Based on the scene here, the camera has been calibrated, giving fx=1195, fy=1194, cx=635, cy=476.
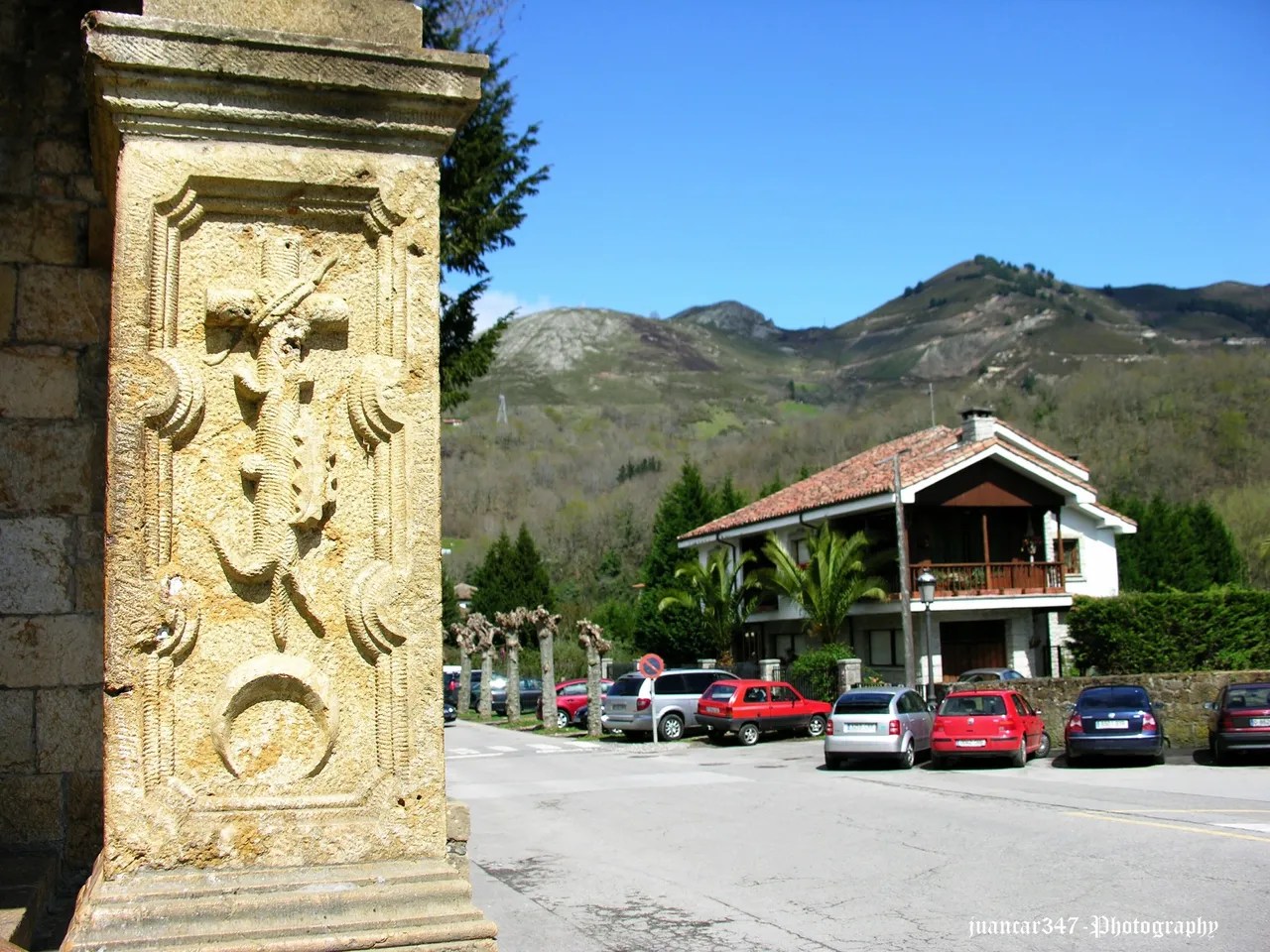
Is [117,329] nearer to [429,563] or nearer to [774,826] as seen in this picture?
[429,563]

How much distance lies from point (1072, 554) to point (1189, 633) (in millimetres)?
11184

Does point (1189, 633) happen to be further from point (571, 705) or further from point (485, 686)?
point (485, 686)

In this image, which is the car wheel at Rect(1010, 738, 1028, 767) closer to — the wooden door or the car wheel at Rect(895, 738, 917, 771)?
the car wheel at Rect(895, 738, 917, 771)

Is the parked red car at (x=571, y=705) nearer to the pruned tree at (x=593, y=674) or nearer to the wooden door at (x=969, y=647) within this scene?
the pruned tree at (x=593, y=674)

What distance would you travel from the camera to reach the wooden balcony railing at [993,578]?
1393 inches

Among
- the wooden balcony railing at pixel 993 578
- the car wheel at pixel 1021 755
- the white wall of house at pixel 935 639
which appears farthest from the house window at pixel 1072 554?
the car wheel at pixel 1021 755

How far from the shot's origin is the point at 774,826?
1438cm

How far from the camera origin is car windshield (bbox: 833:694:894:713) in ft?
72.8

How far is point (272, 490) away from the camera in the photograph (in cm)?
288

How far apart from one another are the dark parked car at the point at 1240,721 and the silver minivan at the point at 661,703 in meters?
12.0

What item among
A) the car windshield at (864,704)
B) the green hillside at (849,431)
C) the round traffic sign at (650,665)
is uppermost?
the green hillside at (849,431)

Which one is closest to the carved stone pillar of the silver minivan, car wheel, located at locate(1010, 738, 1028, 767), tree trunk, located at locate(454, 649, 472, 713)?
car wheel, located at locate(1010, 738, 1028, 767)

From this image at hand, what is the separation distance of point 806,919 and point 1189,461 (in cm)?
6799

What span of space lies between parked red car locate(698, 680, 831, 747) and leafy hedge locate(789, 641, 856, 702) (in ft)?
8.23
